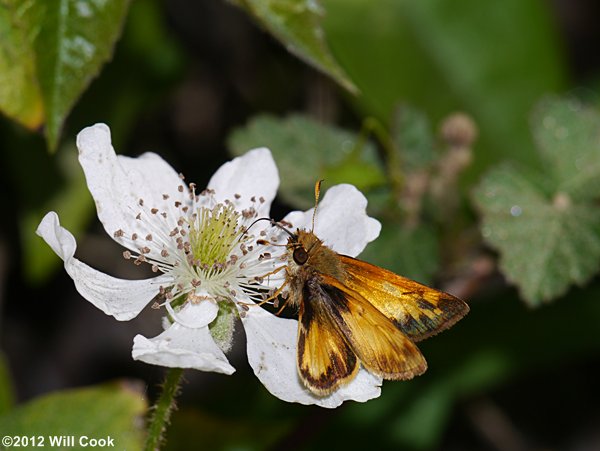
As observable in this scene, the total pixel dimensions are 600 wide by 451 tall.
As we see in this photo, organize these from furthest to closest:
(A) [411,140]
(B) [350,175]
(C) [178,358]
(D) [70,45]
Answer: (A) [411,140] → (B) [350,175] → (D) [70,45] → (C) [178,358]

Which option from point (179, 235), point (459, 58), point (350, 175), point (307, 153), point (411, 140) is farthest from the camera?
point (459, 58)

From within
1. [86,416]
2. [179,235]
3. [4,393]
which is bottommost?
[4,393]

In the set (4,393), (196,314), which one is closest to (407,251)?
(196,314)

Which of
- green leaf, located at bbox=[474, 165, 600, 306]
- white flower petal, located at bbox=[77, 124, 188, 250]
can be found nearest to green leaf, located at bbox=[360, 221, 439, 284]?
green leaf, located at bbox=[474, 165, 600, 306]

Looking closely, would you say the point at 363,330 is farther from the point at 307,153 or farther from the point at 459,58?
the point at 459,58

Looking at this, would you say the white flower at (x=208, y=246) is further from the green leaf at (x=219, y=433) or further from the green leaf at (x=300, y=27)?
the green leaf at (x=219, y=433)

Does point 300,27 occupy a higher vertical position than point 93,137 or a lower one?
higher

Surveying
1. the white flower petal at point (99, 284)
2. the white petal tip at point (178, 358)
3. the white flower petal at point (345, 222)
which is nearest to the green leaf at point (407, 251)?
the white flower petal at point (345, 222)
